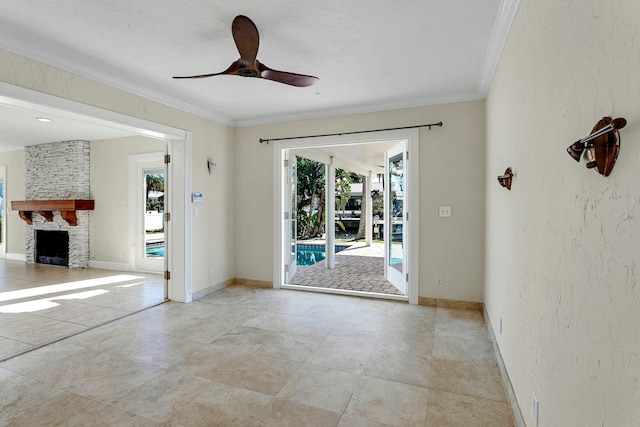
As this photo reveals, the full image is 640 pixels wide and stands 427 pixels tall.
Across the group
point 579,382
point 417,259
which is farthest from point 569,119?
point 417,259

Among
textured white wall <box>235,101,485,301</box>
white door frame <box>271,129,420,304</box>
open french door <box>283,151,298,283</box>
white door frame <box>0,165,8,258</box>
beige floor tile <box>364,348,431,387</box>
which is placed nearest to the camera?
beige floor tile <box>364,348,431,387</box>

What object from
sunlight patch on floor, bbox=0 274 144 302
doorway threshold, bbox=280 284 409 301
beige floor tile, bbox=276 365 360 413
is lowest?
beige floor tile, bbox=276 365 360 413

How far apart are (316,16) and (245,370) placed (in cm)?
264

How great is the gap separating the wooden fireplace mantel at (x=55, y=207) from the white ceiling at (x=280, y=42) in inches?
160

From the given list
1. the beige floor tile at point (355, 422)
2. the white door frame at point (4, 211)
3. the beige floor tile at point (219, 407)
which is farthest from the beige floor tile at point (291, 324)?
the white door frame at point (4, 211)

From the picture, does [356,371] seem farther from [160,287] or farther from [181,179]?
[160,287]

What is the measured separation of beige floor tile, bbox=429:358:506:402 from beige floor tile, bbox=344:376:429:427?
0.20 metres

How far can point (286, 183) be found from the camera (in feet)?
16.5

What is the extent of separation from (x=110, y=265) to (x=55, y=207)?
159 centimetres

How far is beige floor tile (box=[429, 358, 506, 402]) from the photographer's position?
89.7 inches

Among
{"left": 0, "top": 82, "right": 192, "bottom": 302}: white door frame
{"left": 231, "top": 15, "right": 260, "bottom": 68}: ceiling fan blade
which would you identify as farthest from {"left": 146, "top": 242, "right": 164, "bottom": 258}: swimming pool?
{"left": 231, "top": 15, "right": 260, "bottom": 68}: ceiling fan blade

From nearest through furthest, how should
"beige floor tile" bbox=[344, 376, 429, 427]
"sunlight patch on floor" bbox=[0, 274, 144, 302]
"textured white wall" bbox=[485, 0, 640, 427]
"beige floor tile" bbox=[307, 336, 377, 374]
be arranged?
1. "textured white wall" bbox=[485, 0, 640, 427]
2. "beige floor tile" bbox=[344, 376, 429, 427]
3. "beige floor tile" bbox=[307, 336, 377, 374]
4. "sunlight patch on floor" bbox=[0, 274, 144, 302]

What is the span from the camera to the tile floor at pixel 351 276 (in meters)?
5.13

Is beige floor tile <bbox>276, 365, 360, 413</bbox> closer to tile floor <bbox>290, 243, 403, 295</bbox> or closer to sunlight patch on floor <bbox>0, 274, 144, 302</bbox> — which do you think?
tile floor <bbox>290, 243, 403, 295</bbox>
